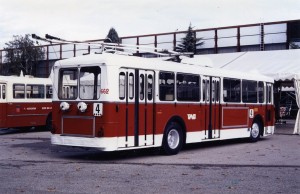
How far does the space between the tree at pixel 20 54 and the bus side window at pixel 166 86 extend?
139 feet

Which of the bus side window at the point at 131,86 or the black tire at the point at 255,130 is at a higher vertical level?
the bus side window at the point at 131,86

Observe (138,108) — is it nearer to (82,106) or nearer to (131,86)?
(131,86)

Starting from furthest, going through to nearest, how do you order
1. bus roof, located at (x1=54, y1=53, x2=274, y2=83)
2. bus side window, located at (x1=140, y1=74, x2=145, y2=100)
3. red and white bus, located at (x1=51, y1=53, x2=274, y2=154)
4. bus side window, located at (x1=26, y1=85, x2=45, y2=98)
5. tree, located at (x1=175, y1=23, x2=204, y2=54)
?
1. tree, located at (x1=175, y1=23, x2=204, y2=54)
2. bus side window, located at (x1=26, y1=85, x2=45, y2=98)
3. bus side window, located at (x1=140, y1=74, x2=145, y2=100)
4. bus roof, located at (x1=54, y1=53, x2=274, y2=83)
5. red and white bus, located at (x1=51, y1=53, x2=274, y2=154)

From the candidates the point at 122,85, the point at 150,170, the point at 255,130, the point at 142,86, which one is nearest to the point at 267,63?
the point at 255,130

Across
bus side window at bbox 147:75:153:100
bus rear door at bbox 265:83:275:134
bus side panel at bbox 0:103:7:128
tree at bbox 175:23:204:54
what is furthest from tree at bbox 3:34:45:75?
bus side window at bbox 147:75:153:100

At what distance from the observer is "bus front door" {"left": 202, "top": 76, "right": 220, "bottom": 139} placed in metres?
16.2

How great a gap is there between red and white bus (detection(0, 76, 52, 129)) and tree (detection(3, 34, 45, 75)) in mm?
31541

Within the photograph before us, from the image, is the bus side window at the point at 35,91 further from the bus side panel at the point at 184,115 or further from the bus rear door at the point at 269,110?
the bus rear door at the point at 269,110

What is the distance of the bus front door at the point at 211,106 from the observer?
53.0ft

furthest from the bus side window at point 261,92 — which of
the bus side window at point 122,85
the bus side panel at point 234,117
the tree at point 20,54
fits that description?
the tree at point 20,54

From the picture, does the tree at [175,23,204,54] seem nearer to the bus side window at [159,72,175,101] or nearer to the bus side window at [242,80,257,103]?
the bus side window at [242,80,257,103]

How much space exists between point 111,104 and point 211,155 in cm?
379

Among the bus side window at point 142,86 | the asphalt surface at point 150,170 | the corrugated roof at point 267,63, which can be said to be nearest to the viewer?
the asphalt surface at point 150,170

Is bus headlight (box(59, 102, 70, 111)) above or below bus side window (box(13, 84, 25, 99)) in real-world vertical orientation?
below
